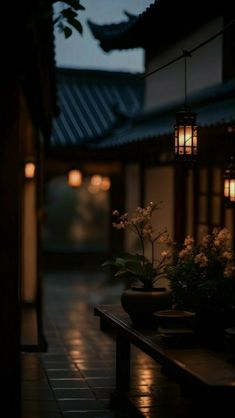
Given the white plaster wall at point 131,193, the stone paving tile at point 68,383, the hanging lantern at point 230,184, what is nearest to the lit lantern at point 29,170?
the white plaster wall at point 131,193

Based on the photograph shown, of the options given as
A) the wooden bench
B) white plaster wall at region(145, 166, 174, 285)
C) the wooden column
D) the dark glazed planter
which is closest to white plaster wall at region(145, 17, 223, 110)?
white plaster wall at region(145, 166, 174, 285)

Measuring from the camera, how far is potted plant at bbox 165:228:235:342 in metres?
6.07

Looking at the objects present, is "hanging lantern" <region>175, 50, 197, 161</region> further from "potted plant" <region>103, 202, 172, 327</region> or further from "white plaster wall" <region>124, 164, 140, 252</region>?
"white plaster wall" <region>124, 164, 140, 252</region>

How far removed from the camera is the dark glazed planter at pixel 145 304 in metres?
6.84

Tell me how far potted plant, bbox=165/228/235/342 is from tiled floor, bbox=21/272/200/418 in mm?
1328

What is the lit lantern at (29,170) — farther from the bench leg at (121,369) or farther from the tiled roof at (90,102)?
the bench leg at (121,369)

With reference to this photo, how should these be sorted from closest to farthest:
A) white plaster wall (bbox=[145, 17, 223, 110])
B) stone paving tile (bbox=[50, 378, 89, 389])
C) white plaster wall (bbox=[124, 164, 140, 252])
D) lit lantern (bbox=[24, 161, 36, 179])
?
1. stone paving tile (bbox=[50, 378, 89, 389])
2. white plaster wall (bbox=[145, 17, 223, 110])
3. lit lantern (bbox=[24, 161, 36, 179])
4. white plaster wall (bbox=[124, 164, 140, 252])

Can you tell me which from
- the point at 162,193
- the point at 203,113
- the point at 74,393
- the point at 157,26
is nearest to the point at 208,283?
the point at 74,393

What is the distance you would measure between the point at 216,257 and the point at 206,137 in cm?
593

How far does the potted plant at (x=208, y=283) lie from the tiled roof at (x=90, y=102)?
616 inches

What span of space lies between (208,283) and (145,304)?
0.94 meters

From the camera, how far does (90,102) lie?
26328 millimetres

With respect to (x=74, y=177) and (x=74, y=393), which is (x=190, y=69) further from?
(x=74, y=393)

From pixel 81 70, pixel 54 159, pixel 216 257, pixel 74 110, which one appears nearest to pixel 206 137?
pixel 216 257
